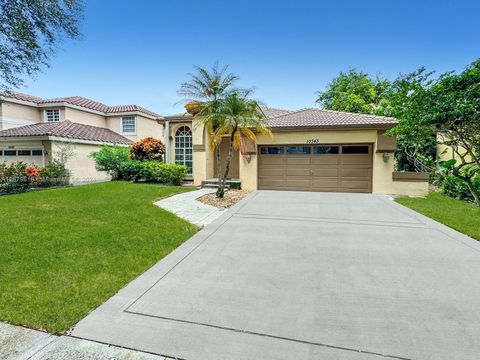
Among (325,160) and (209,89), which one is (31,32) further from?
(325,160)

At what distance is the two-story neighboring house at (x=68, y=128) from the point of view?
17.3 meters

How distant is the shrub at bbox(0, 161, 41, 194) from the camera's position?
42.3ft

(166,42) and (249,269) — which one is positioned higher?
(166,42)

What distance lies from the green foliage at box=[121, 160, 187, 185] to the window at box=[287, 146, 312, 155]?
6.40 m

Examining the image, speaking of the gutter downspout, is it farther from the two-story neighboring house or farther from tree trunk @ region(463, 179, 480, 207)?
tree trunk @ region(463, 179, 480, 207)

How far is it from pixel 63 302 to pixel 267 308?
2666 mm

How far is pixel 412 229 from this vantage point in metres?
7.11

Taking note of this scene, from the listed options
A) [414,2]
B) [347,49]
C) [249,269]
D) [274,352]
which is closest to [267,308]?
[274,352]

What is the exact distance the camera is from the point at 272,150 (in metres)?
14.4

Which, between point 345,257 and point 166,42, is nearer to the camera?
A: point 345,257

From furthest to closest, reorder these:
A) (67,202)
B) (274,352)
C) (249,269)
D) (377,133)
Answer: (377,133) < (67,202) < (249,269) < (274,352)

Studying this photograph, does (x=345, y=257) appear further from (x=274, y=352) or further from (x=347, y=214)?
(x=347, y=214)

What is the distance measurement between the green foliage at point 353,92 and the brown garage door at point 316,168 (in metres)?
14.2

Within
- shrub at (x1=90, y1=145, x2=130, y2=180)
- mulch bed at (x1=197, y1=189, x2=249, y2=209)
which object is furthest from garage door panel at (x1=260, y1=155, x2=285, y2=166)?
shrub at (x1=90, y1=145, x2=130, y2=180)
